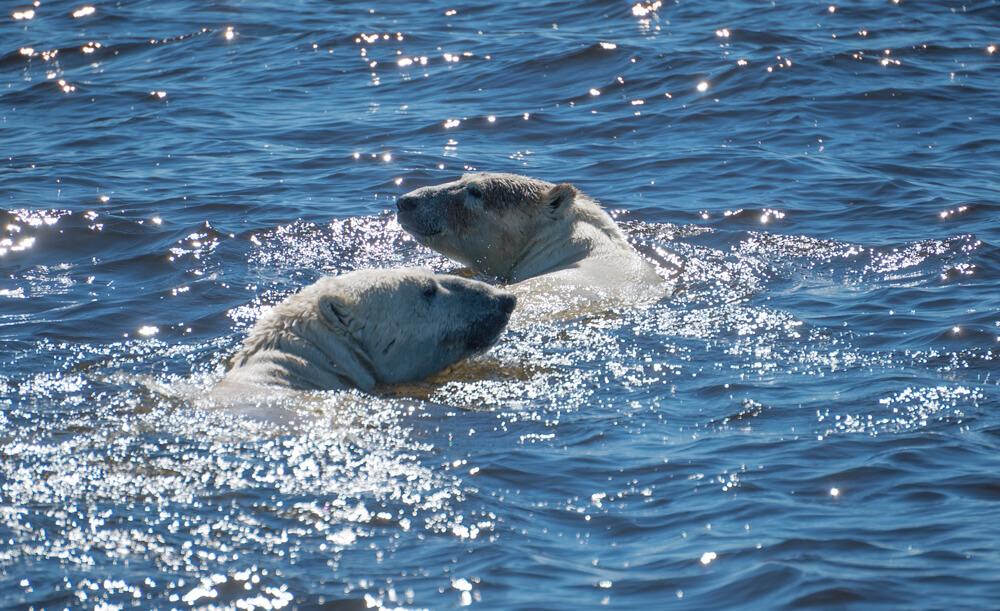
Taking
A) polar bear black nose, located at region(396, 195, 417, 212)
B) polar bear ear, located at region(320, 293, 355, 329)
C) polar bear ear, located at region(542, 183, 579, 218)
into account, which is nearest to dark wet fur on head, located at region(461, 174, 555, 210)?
polar bear ear, located at region(542, 183, 579, 218)

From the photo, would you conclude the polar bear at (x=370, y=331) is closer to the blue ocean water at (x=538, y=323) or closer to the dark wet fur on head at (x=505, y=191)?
the blue ocean water at (x=538, y=323)

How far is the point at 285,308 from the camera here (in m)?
6.70

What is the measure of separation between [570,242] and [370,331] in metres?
→ 3.01

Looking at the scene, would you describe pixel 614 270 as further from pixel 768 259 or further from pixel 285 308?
pixel 285 308

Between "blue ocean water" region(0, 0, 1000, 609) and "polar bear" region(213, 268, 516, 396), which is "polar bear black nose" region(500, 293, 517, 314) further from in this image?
"blue ocean water" region(0, 0, 1000, 609)

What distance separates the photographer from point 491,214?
9.54m

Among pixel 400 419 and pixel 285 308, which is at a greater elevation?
pixel 285 308

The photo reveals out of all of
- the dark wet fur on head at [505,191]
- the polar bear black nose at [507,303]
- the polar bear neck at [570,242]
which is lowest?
the polar bear neck at [570,242]

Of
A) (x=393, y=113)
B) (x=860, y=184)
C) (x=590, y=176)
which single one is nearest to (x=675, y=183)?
(x=590, y=176)

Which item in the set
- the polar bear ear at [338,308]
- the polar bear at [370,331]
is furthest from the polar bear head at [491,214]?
the polar bear ear at [338,308]

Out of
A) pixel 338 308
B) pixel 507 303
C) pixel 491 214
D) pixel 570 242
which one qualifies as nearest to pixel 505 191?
pixel 491 214

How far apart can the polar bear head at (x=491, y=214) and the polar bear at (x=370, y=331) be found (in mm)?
2363

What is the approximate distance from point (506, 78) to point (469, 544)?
1097 centimetres

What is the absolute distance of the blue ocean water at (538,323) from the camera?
467 centimetres
